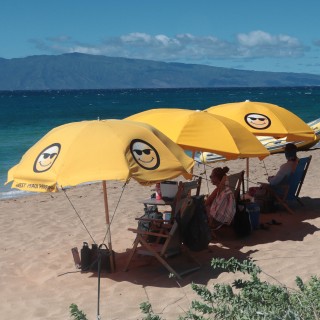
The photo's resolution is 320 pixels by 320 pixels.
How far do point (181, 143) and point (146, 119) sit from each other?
2.99 feet

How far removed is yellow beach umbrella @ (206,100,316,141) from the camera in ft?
26.0

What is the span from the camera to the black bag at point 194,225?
6086 millimetres

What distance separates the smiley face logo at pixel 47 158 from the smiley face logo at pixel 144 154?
0.71 m

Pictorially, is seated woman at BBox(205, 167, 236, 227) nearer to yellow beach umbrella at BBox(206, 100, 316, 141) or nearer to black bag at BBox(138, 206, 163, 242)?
black bag at BBox(138, 206, 163, 242)

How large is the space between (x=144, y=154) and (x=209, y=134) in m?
1.56

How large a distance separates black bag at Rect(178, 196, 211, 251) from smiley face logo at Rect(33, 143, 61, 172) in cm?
141

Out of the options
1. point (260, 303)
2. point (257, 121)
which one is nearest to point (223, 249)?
point (257, 121)

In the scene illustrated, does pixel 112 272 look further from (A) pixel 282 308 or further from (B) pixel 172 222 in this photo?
(A) pixel 282 308

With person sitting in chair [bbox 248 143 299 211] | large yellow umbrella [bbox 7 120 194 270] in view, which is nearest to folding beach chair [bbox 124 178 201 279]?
large yellow umbrella [bbox 7 120 194 270]

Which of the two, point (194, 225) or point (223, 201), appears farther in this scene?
point (223, 201)

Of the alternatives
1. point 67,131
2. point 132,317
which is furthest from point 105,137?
point 132,317

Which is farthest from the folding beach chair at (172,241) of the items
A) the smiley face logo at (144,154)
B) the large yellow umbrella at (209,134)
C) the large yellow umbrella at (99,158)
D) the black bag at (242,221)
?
the black bag at (242,221)

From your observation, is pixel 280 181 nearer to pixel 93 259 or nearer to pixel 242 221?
pixel 242 221

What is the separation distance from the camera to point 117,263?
21.6 feet
